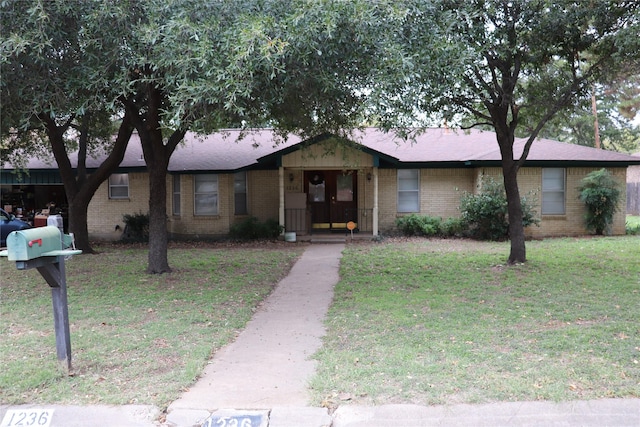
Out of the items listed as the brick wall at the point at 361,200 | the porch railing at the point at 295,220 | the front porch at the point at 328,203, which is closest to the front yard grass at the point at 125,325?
the porch railing at the point at 295,220

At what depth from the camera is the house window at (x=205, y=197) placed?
18.7 meters

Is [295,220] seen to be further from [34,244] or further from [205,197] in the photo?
[34,244]

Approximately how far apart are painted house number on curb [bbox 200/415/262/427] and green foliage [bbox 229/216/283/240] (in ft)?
43.1

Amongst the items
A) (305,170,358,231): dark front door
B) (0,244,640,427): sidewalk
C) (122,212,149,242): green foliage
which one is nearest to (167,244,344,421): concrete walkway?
(0,244,640,427): sidewalk

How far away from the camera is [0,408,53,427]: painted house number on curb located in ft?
14.1

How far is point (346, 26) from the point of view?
23.5 feet

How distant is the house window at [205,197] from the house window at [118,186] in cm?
281

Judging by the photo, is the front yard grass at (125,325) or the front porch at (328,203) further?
the front porch at (328,203)

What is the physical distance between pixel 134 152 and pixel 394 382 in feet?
57.3

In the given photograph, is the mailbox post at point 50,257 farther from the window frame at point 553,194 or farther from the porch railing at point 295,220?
the window frame at point 553,194

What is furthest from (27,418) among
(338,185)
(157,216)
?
(338,185)

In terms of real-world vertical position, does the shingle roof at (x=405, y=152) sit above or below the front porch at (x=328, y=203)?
above

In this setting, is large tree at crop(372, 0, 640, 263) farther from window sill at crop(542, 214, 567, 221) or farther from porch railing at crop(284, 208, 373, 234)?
porch railing at crop(284, 208, 373, 234)

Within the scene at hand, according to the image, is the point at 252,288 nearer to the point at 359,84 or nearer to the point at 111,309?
the point at 111,309
